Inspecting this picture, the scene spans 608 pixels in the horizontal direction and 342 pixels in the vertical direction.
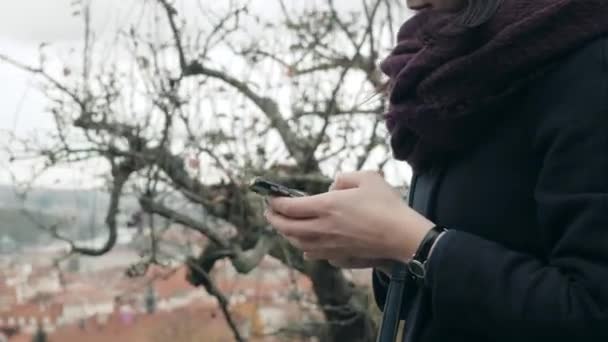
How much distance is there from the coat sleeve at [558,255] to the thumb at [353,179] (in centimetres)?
8

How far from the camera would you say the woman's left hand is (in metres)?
0.61

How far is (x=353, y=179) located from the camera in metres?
0.65

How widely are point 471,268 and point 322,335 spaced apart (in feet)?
8.51

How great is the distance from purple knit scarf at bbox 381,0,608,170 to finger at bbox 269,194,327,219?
92 mm

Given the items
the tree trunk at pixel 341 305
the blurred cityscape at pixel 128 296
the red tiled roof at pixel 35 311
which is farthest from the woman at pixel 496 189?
the tree trunk at pixel 341 305

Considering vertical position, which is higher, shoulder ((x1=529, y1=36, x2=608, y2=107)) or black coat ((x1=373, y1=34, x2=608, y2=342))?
shoulder ((x1=529, y1=36, x2=608, y2=107))

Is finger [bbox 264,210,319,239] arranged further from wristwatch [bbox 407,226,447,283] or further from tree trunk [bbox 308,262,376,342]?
tree trunk [bbox 308,262,376,342]

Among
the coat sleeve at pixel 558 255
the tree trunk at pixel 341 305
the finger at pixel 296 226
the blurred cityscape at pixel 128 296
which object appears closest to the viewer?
the coat sleeve at pixel 558 255

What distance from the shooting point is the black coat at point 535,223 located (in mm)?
528

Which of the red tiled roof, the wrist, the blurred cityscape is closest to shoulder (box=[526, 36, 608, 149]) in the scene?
the wrist

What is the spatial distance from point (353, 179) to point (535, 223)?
0.14 metres

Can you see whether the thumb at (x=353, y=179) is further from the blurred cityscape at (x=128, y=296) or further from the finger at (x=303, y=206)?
the blurred cityscape at (x=128, y=296)

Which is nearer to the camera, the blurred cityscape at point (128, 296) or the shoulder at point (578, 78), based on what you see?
the shoulder at point (578, 78)

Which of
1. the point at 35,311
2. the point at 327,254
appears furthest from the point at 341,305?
the point at 327,254
